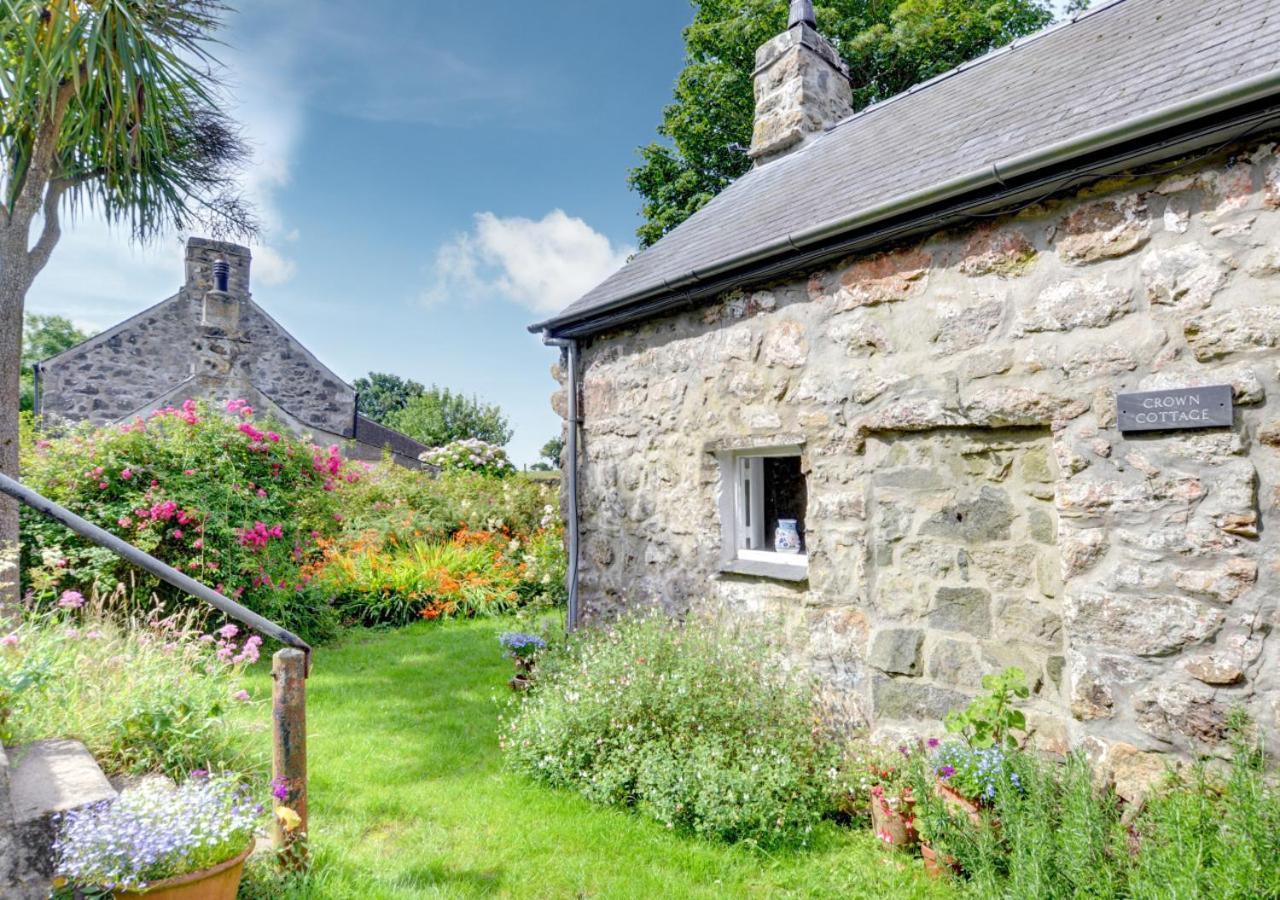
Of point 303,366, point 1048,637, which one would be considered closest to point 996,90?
point 1048,637

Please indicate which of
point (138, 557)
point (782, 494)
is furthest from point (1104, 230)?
point (138, 557)

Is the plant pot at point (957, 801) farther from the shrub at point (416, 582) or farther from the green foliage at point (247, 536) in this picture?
the shrub at point (416, 582)

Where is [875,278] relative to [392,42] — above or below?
below

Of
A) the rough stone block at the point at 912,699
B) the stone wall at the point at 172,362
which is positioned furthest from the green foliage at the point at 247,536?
the stone wall at the point at 172,362

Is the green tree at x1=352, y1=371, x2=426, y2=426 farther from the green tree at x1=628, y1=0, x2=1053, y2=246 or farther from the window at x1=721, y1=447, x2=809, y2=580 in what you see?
the window at x1=721, y1=447, x2=809, y2=580

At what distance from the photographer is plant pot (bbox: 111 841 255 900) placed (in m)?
2.02

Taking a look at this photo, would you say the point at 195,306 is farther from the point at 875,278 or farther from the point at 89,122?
the point at 875,278

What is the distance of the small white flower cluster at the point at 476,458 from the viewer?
46.8 ft

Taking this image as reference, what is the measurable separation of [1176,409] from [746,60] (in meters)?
15.5

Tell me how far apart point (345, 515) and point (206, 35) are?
6.62m

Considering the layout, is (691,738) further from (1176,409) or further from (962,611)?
(1176,409)

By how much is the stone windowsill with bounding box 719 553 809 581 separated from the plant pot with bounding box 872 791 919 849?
52.2 inches

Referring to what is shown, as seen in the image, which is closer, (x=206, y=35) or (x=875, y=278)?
(x=875, y=278)

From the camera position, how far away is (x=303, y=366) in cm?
1645
